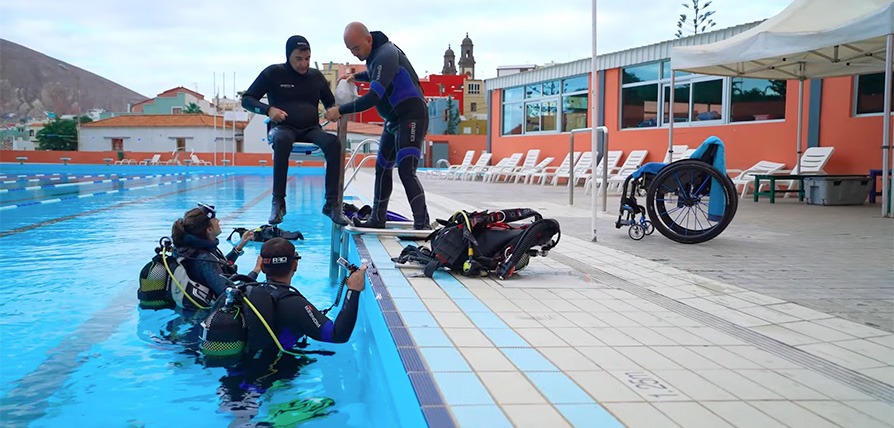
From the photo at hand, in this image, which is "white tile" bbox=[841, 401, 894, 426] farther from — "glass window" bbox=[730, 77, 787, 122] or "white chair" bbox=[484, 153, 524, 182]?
"white chair" bbox=[484, 153, 524, 182]

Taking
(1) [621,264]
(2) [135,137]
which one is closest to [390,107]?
(1) [621,264]

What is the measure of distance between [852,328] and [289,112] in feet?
15.2

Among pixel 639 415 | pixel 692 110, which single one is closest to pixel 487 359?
pixel 639 415

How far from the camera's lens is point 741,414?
2057mm

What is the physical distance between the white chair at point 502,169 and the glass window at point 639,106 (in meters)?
3.78

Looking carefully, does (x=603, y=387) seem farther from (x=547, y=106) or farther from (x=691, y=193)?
(x=547, y=106)

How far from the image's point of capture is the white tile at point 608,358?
251cm

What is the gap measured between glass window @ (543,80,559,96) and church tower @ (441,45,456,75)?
296 ft

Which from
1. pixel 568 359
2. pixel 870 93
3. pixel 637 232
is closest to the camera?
pixel 568 359

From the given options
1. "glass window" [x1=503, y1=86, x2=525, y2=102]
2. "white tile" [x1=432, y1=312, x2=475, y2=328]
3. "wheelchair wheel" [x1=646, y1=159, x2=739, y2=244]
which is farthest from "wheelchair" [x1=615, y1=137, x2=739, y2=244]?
"glass window" [x1=503, y1=86, x2=525, y2=102]

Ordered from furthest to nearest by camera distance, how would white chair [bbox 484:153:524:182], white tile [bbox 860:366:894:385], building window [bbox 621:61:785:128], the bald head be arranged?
1. white chair [bbox 484:153:524:182]
2. building window [bbox 621:61:785:128]
3. the bald head
4. white tile [bbox 860:366:894:385]

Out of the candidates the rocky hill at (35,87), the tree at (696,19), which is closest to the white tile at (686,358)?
the tree at (696,19)

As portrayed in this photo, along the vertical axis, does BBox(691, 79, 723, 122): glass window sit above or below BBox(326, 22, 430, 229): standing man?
above

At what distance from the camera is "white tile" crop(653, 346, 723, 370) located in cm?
256
